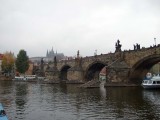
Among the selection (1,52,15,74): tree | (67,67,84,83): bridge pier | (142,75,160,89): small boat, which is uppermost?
(1,52,15,74): tree

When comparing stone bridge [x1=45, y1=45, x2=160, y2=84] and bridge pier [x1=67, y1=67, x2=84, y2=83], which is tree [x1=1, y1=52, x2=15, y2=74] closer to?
bridge pier [x1=67, y1=67, x2=84, y2=83]

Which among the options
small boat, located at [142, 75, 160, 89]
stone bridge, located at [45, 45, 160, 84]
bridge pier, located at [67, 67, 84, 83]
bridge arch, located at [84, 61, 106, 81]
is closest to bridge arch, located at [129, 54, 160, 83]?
stone bridge, located at [45, 45, 160, 84]

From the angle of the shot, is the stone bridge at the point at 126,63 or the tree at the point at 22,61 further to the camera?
the tree at the point at 22,61

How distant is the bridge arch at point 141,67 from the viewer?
61.8 m

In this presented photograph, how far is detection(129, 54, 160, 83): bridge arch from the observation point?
61.8m

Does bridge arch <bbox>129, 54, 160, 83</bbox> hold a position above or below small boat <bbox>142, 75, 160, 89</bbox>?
→ above

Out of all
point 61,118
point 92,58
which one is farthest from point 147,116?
point 92,58

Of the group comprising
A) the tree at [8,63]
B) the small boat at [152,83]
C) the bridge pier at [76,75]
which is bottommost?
the small boat at [152,83]

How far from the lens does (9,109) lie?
32656 millimetres

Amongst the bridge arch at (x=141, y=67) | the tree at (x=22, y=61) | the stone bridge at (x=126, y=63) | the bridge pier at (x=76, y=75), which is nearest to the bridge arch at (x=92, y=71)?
the stone bridge at (x=126, y=63)

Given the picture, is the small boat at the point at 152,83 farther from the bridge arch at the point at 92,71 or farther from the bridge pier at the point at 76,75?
the bridge pier at the point at 76,75

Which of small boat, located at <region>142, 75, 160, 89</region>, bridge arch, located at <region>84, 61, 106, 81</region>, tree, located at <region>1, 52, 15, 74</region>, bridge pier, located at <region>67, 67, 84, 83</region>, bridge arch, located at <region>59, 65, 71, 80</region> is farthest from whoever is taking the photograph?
tree, located at <region>1, 52, 15, 74</region>

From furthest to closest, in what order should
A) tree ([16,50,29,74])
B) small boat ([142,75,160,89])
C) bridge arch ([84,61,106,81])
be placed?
tree ([16,50,29,74]) → bridge arch ([84,61,106,81]) → small boat ([142,75,160,89])

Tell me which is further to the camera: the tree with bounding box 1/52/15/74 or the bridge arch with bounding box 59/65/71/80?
the tree with bounding box 1/52/15/74
